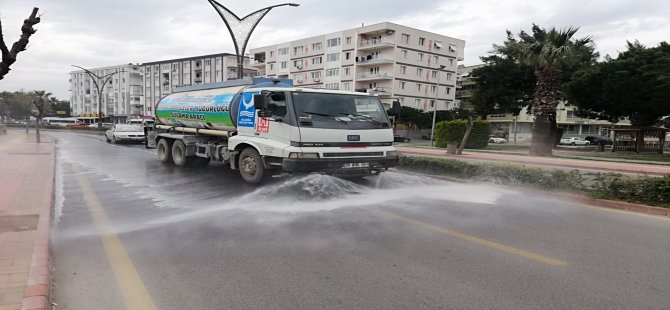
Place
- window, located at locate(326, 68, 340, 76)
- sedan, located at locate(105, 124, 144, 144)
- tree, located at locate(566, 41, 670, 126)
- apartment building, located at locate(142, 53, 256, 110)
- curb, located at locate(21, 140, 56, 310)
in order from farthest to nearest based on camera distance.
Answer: apartment building, located at locate(142, 53, 256, 110) → window, located at locate(326, 68, 340, 76) → tree, located at locate(566, 41, 670, 126) → sedan, located at locate(105, 124, 144, 144) → curb, located at locate(21, 140, 56, 310)

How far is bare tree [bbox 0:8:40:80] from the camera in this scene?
16.9ft

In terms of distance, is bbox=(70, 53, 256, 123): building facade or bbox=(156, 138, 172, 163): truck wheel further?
bbox=(70, 53, 256, 123): building facade

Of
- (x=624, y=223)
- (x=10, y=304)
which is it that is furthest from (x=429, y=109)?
(x=10, y=304)

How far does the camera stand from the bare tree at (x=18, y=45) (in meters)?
5.16

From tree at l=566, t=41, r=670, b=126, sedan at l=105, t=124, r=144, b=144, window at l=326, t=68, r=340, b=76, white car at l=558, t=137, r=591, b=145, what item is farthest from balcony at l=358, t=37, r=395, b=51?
sedan at l=105, t=124, r=144, b=144

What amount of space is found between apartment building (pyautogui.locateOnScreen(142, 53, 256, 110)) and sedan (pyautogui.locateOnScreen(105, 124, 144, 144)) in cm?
5920

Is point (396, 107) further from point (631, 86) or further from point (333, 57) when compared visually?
point (333, 57)

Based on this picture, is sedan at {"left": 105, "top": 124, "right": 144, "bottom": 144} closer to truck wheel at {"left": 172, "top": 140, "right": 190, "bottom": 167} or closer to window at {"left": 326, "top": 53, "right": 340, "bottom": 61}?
truck wheel at {"left": 172, "top": 140, "right": 190, "bottom": 167}

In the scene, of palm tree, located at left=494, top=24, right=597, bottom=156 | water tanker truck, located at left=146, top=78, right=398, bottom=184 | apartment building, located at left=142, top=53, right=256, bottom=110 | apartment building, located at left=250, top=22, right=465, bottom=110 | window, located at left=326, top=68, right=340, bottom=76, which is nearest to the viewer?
water tanker truck, located at left=146, top=78, right=398, bottom=184

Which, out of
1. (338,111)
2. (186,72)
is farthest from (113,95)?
(338,111)

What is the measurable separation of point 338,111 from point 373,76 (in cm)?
5882

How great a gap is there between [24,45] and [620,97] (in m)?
38.1

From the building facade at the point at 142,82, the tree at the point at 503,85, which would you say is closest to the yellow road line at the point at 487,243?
the tree at the point at 503,85

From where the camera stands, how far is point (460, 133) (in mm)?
32094
